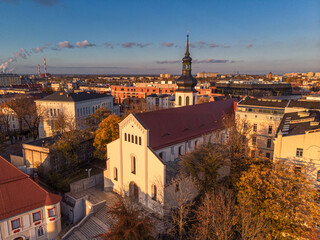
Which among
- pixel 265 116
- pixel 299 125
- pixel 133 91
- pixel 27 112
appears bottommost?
pixel 27 112

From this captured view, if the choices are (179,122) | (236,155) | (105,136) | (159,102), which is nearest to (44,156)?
(105,136)

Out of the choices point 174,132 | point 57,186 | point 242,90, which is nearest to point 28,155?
point 57,186

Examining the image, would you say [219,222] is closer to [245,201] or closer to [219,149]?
[245,201]

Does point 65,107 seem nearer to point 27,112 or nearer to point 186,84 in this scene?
point 27,112

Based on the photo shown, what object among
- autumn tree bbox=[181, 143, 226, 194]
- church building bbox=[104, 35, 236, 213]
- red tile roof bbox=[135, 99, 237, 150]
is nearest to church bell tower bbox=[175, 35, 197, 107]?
red tile roof bbox=[135, 99, 237, 150]

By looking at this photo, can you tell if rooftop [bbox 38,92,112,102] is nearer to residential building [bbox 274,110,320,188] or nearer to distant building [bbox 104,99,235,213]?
distant building [bbox 104,99,235,213]

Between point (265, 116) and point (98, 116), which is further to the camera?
point (98, 116)
